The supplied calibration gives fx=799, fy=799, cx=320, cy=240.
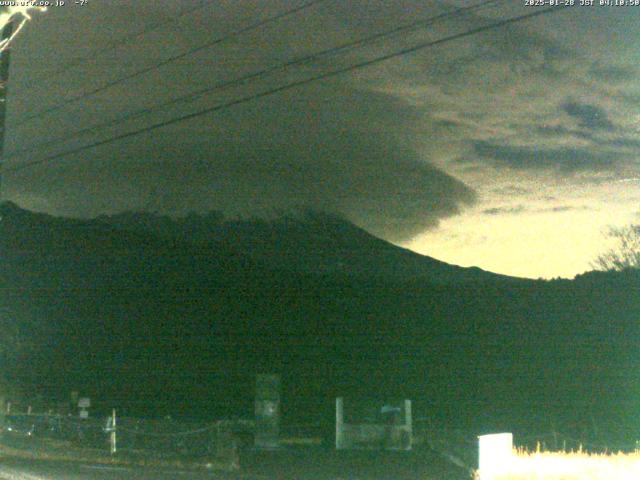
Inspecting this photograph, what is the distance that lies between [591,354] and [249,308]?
153 ft

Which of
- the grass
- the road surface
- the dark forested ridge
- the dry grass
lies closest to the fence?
the grass

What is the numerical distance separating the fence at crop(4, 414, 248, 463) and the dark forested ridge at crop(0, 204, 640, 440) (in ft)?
49.9

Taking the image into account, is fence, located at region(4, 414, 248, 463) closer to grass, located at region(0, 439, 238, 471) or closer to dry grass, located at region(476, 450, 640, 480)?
grass, located at region(0, 439, 238, 471)

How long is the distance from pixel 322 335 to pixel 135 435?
61821 mm

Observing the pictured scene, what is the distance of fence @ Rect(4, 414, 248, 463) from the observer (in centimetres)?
2298

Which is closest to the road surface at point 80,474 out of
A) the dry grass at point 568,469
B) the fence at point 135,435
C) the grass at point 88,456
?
the grass at point 88,456

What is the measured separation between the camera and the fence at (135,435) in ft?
75.4

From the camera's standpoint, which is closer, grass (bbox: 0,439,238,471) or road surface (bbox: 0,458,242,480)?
road surface (bbox: 0,458,242,480)

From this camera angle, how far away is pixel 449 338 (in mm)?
76625

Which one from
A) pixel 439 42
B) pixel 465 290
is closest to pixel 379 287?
pixel 465 290

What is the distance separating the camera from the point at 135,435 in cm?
2544

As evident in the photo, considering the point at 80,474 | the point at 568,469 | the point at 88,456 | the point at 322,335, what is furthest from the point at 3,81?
the point at 322,335

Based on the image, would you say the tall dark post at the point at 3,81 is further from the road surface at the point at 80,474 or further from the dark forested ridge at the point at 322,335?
the dark forested ridge at the point at 322,335

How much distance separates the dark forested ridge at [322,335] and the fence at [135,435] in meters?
15.2
